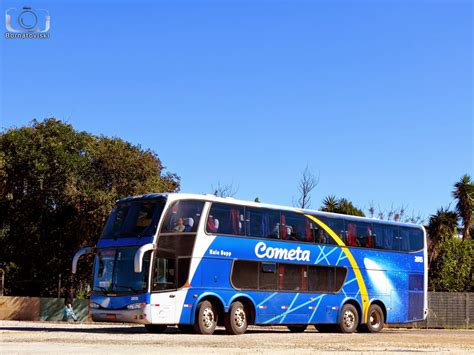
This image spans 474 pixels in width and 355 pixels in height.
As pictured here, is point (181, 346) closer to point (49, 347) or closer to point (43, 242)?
point (49, 347)

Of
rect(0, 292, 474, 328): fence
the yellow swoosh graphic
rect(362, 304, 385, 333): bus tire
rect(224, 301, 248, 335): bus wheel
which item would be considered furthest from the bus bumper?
rect(0, 292, 474, 328): fence

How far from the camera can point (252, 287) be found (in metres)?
25.9

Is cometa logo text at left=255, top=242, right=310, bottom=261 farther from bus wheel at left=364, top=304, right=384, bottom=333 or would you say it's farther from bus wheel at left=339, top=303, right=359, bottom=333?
bus wheel at left=364, top=304, right=384, bottom=333

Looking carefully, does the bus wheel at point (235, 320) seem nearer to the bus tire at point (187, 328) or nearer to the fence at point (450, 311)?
the bus tire at point (187, 328)

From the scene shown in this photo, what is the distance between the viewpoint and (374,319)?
30.4 meters

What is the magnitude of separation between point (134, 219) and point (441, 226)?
114 ft

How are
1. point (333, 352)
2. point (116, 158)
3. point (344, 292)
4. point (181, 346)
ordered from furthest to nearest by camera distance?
point (116, 158) → point (344, 292) → point (181, 346) → point (333, 352)

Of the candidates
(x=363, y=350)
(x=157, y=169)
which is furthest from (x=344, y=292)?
(x=157, y=169)

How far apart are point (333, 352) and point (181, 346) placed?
3.31m

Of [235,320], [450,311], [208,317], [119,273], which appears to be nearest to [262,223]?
[235,320]

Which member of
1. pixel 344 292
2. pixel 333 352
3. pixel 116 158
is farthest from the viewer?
pixel 116 158

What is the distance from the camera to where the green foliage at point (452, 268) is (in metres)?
49.0

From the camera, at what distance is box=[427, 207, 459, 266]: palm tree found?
2159 inches

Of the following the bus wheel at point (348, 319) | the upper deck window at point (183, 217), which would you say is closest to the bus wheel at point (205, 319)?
the upper deck window at point (183, 217)
